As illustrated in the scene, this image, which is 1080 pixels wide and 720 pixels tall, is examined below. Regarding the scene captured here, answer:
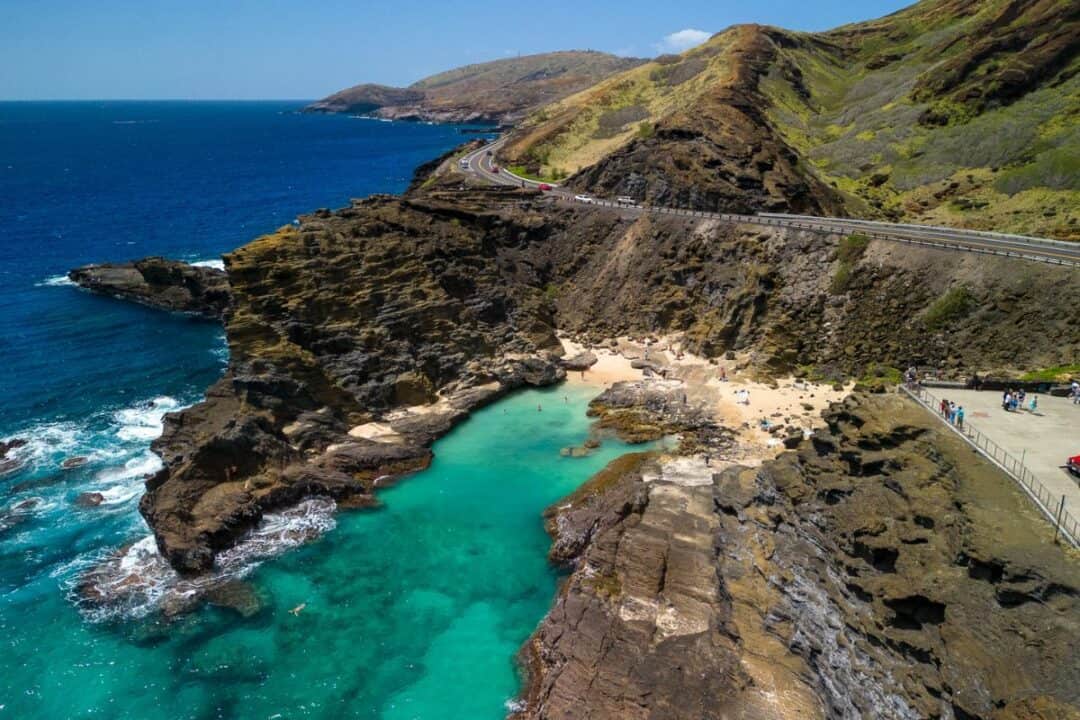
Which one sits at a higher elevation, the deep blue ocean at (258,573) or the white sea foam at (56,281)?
the white sea foam at (56,281)

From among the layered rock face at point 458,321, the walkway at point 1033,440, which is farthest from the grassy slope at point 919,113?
the walkway at point 1033,440

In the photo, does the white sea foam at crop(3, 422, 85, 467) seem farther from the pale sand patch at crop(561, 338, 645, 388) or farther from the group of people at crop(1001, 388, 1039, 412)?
the group of people at crop(1001, 388, 1039, 412)

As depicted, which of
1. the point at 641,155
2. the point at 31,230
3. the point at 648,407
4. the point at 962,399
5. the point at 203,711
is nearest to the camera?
the point at 203,711

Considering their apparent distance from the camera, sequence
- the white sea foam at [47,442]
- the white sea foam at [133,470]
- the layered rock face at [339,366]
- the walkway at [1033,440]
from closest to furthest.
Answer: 1. the walkway at [1033,440]
2. the layered rock face at [339,366]
3. the white sea foam at [133,470]
4. the white sea foam at [47,442]

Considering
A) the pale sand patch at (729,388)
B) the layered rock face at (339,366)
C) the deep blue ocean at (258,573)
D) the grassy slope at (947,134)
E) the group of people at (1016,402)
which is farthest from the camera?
the grassy slope at (947,134)

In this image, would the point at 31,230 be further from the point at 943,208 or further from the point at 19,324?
the point at 943,208

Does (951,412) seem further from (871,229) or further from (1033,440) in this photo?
(871,229)

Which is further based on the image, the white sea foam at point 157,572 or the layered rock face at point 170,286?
the layered rock face at point 170,286

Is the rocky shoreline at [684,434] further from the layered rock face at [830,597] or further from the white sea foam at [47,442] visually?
the white sea foam at [47,442]

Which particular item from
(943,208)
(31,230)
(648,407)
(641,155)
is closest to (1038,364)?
(648,407)
